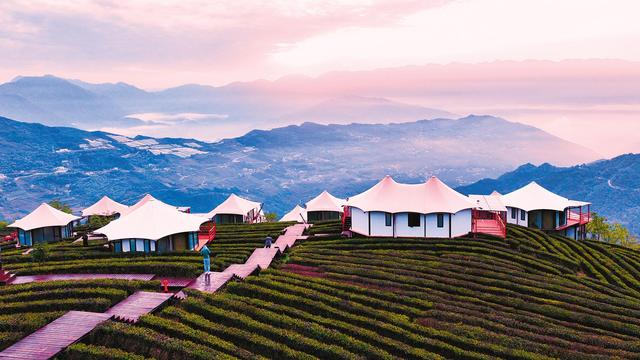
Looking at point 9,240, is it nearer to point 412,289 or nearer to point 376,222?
point 376,222

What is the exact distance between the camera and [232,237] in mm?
48219

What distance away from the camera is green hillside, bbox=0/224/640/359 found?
72.6 ft

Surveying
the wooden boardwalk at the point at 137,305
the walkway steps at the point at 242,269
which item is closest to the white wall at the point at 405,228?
the walkway steps at the point at 242,269

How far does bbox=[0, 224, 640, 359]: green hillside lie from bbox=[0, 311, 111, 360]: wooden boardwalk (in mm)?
751

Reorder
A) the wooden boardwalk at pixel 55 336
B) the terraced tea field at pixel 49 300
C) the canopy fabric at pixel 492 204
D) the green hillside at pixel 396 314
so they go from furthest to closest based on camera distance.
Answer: the canopy fabric at pixel 492 204
the terraced tea field at pixel 49 300
the green hillside at pixel 396 314
the wooden boardwalk at pixel 55 336

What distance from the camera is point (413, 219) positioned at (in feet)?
155

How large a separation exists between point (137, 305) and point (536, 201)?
168 ft

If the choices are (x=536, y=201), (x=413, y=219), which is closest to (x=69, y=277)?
(x=413, y=219)

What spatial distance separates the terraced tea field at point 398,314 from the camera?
73.0 feet

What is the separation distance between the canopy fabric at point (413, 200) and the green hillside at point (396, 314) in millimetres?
5960

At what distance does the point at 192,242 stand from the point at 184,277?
11230 millimetres

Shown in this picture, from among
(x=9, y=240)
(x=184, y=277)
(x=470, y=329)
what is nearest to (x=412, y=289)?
(x=470, y=329)

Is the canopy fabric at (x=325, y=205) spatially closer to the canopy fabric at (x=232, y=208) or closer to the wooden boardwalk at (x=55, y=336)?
the canopy fabric at (x=232, y=208)

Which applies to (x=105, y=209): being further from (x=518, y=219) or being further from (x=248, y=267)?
(x=518, y=219)
